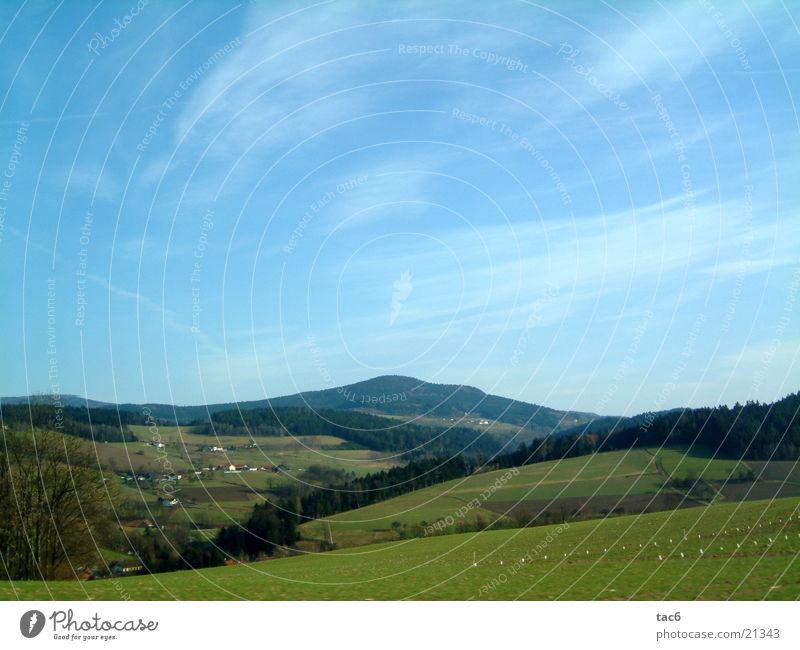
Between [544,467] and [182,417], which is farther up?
[182,417]

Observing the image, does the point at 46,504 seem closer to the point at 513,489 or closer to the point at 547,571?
the point at 547,571

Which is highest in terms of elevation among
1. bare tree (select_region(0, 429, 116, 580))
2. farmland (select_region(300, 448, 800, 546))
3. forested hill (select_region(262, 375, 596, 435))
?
forested hill (select_region(262, 375, 596, 435))

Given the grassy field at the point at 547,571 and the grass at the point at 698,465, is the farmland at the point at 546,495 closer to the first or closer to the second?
the grass at the point at 698,465

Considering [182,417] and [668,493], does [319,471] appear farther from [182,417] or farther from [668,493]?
[668,493]

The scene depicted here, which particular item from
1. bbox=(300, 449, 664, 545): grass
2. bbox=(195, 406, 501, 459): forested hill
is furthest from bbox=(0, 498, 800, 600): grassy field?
bbox=(300, 449, 664, 545): grass

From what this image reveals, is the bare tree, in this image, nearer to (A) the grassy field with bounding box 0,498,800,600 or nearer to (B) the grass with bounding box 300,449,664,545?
(A) the grassy field with bounding box 0,498,800,600
